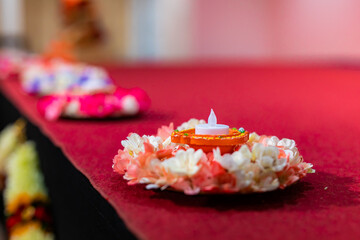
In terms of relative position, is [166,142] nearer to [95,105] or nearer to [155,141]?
[155,141]

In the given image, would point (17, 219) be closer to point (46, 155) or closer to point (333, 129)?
point (46, 155)

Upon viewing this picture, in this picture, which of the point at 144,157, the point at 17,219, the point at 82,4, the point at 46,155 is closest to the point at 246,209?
the point at 144,157

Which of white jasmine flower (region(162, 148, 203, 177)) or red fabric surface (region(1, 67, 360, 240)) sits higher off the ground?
white jasmine flower (region(162, 148, 203, 177))

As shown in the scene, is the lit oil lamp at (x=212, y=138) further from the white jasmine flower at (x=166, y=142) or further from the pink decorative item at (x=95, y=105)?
the pink decorative item at (x=95, y=105)

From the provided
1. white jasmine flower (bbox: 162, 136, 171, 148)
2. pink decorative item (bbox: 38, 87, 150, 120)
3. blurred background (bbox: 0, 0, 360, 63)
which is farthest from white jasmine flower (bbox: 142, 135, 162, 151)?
blurred background (bbox: 0, 0, 360, 63)

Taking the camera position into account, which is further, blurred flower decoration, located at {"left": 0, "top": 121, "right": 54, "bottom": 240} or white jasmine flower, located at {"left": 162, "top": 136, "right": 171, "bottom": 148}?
blurred flower decoration, located at {"left": 0, "top": 121, "right": 54, "bottom": 240}

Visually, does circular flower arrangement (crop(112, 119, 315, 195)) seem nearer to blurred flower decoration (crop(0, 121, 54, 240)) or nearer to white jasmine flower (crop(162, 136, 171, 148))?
white jasmine flower (crop(162, 136, 171, 148))
